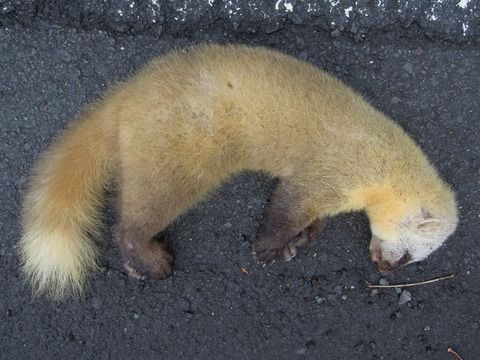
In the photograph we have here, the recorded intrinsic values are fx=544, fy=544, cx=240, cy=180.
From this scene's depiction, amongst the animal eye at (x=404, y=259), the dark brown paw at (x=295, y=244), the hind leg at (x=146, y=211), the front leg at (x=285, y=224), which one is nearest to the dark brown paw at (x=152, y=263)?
the hind leg at (x=146, y=211)

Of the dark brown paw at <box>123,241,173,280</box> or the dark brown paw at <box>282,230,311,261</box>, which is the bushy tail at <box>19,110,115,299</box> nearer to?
the dark brown paw at <box>123,241,173,280</box>

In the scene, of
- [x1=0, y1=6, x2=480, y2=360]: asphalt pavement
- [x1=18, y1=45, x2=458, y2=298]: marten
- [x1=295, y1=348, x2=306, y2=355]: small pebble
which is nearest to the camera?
[x1=18, y1=45, x2=458, y2=298]: marten

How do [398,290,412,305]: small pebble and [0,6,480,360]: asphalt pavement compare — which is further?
[398,290,412,305]: small pebble

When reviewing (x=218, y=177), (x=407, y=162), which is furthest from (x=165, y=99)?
(x=407, y=162)

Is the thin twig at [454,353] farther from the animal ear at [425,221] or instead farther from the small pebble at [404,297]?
the animal ear at [425,221]

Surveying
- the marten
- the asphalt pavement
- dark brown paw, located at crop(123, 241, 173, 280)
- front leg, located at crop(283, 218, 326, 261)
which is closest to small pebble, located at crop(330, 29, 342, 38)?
the asphalt pavement

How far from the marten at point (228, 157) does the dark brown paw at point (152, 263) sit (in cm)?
1

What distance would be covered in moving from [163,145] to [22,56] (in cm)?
104

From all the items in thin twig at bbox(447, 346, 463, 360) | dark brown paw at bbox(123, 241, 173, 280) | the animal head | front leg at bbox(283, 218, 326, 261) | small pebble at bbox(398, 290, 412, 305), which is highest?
the animal head

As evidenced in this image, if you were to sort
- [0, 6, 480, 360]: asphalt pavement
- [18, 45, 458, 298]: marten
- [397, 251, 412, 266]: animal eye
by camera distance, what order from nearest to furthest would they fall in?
1. [18, 45, 458, 298]: marten
2. [397, 251, 412, 266]: animal eye
3. [0, 6, 480, 360]: asphalt pavement

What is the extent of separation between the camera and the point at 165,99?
237 centimetres

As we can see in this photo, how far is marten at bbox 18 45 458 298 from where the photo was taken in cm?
239

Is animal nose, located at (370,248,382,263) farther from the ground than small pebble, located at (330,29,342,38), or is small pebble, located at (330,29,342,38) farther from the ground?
small pebble, located at (330,29,342,38)

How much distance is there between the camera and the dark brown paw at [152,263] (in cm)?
268
